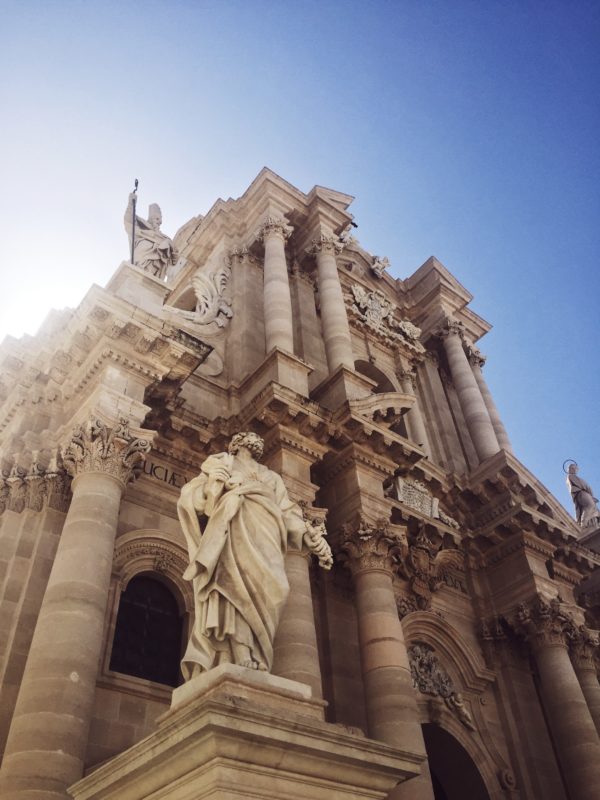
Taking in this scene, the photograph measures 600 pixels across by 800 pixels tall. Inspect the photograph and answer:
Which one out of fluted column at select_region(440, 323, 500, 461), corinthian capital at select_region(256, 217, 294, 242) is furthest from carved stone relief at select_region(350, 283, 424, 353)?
corinthian capital at select_region(256, 217, 294, 242)

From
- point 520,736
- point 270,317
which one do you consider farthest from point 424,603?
point 270,317

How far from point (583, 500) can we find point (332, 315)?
12.5 m

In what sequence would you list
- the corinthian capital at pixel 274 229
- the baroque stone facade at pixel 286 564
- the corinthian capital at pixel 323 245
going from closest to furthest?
the baroque stone facade at pixel 286 564 → the corinthian capital at pixel 274 229 → the corinthian capital at pixel 323 245

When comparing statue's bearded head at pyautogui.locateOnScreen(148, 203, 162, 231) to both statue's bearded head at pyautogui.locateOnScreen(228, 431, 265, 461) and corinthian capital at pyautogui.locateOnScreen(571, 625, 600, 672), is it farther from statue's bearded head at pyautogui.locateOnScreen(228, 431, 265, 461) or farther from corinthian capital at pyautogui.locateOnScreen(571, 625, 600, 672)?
corinthian capital at pyautogui.locateOnScreen(571, 625, 600, 672)

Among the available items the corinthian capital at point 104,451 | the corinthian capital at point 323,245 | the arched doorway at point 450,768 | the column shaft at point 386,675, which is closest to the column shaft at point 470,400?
the corinthian capital at point 323,245

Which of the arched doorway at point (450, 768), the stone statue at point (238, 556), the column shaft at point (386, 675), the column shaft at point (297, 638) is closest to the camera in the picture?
the stone statue at point (238, 556)

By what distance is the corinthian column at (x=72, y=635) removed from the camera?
7.66m

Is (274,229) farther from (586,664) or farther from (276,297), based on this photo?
(586,664)

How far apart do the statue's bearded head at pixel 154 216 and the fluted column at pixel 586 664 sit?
42.3ft

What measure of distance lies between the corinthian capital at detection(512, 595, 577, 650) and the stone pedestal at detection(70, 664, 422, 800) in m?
10.9

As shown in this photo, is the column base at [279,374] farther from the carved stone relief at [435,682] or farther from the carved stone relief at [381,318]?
the carved stone relief at [381,318]

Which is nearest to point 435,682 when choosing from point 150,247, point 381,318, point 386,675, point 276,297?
point 386,675

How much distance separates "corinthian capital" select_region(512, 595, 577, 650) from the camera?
52.3ft

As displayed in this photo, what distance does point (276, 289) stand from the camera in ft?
58.2
